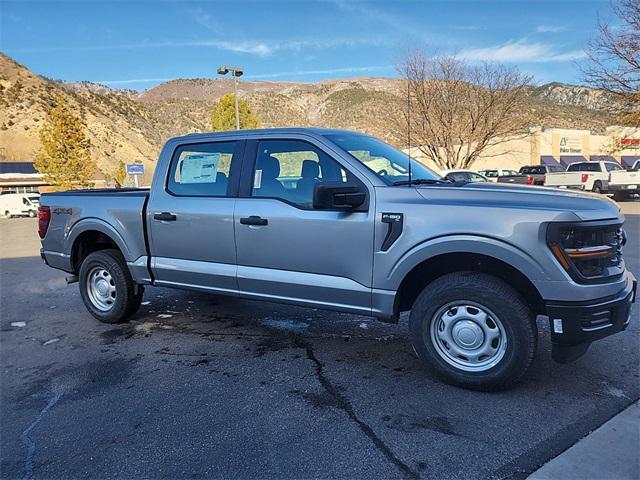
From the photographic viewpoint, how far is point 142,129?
8756 cm

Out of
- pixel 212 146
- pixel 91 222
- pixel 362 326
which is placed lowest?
pixel 362 326

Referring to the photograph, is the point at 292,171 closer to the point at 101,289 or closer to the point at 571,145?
the point at 101,289

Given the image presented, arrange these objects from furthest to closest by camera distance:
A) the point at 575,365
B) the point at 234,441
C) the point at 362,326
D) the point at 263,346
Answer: the point at 362,326, the point at 263,346, the point at 575,365, the point at 234,441

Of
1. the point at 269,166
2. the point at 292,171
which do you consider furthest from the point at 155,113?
the point at 292,171

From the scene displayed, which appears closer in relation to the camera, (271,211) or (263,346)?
(271,211)

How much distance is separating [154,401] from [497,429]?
2.36m

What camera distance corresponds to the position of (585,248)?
10.5ft

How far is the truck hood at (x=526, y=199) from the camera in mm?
3205

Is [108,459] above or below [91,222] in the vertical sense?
below

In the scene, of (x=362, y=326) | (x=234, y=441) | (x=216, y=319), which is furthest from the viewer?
(x=216, y=319)

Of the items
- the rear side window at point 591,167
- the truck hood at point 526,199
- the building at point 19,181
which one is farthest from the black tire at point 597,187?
the building at point 19,181

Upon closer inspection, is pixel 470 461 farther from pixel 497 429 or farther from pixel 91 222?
pixel 91 222

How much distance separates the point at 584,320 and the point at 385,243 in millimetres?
1415

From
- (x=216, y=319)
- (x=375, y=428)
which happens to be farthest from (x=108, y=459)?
(x=216, y=319)
